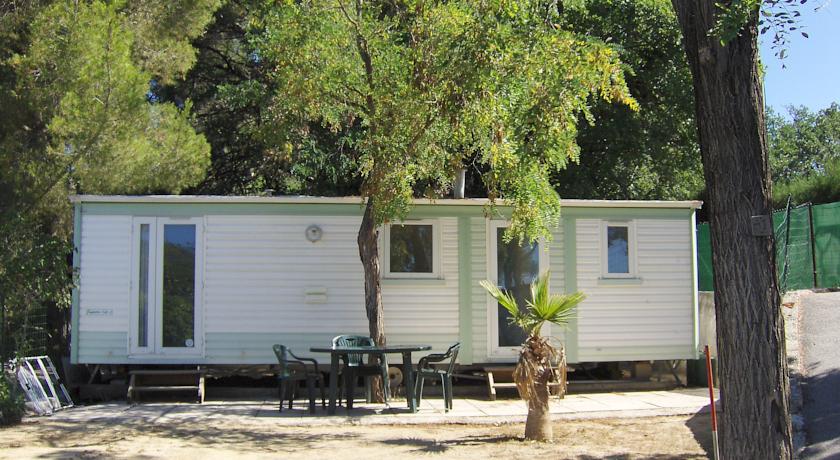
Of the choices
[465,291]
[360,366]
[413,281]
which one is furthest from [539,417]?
[413,281]

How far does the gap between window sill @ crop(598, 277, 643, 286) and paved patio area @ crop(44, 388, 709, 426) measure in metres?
1.54

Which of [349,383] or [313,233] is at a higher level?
[313,233]

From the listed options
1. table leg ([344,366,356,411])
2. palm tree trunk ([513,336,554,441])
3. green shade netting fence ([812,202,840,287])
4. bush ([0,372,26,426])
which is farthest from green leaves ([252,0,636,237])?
green shade netting fence ([812,202,840,287])

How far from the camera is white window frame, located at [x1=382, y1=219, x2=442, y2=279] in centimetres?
1104

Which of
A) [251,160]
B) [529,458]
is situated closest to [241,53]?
[251,160]

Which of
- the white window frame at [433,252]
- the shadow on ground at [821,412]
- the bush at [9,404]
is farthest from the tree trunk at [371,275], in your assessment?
the shadow on ground at [821,412]

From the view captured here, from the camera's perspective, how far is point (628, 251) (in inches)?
452

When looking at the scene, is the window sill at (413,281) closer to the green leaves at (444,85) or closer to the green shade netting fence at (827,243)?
the green leaves at (444,85)

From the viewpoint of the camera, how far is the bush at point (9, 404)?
28.5 feet

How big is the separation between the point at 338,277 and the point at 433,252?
1.30 m

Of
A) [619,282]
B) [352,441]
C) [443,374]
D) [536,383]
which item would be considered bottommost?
[352,441]

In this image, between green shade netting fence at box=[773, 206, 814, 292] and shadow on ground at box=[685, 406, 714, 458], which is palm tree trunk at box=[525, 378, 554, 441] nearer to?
shadow on ground at box=[685, 406, 714, 458]

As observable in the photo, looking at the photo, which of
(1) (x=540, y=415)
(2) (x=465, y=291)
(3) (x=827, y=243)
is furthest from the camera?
(3) (x=827, y=243)

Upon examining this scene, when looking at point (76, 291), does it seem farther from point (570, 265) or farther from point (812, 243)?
point (812, 243)
